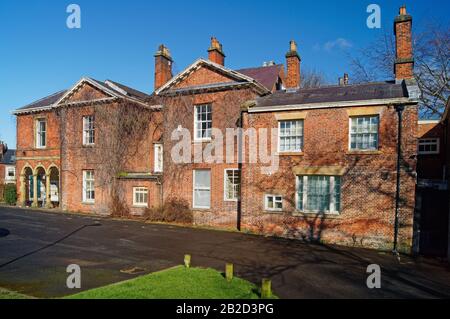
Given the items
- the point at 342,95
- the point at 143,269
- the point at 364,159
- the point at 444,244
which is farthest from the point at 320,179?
the point at 143,269

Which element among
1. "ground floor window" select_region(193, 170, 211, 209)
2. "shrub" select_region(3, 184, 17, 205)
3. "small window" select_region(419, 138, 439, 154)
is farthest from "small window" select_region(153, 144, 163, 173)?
"small window" select_region(419, 138, 439, 154)

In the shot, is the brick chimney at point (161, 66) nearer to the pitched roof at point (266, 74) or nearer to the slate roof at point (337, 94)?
the pitched roof at point (266, 74)

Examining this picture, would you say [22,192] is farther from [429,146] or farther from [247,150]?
[429,146]

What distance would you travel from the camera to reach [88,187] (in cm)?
2525

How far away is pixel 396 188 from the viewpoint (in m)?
14.8

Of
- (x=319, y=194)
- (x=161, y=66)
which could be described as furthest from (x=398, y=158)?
(x=161, y=66)

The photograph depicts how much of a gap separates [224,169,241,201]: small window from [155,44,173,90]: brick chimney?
10.7m

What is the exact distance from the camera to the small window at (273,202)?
57.0ft

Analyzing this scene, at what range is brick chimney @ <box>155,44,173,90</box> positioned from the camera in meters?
25.8

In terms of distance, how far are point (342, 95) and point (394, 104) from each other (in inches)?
114

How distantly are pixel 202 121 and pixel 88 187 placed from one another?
37.1 feet

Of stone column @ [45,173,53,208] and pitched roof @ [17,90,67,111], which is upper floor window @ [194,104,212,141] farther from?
stone column @ [45,173,53,208]

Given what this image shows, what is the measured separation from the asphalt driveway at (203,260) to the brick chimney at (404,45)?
33.0 ft

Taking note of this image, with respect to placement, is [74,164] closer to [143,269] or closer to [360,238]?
[143,269]
